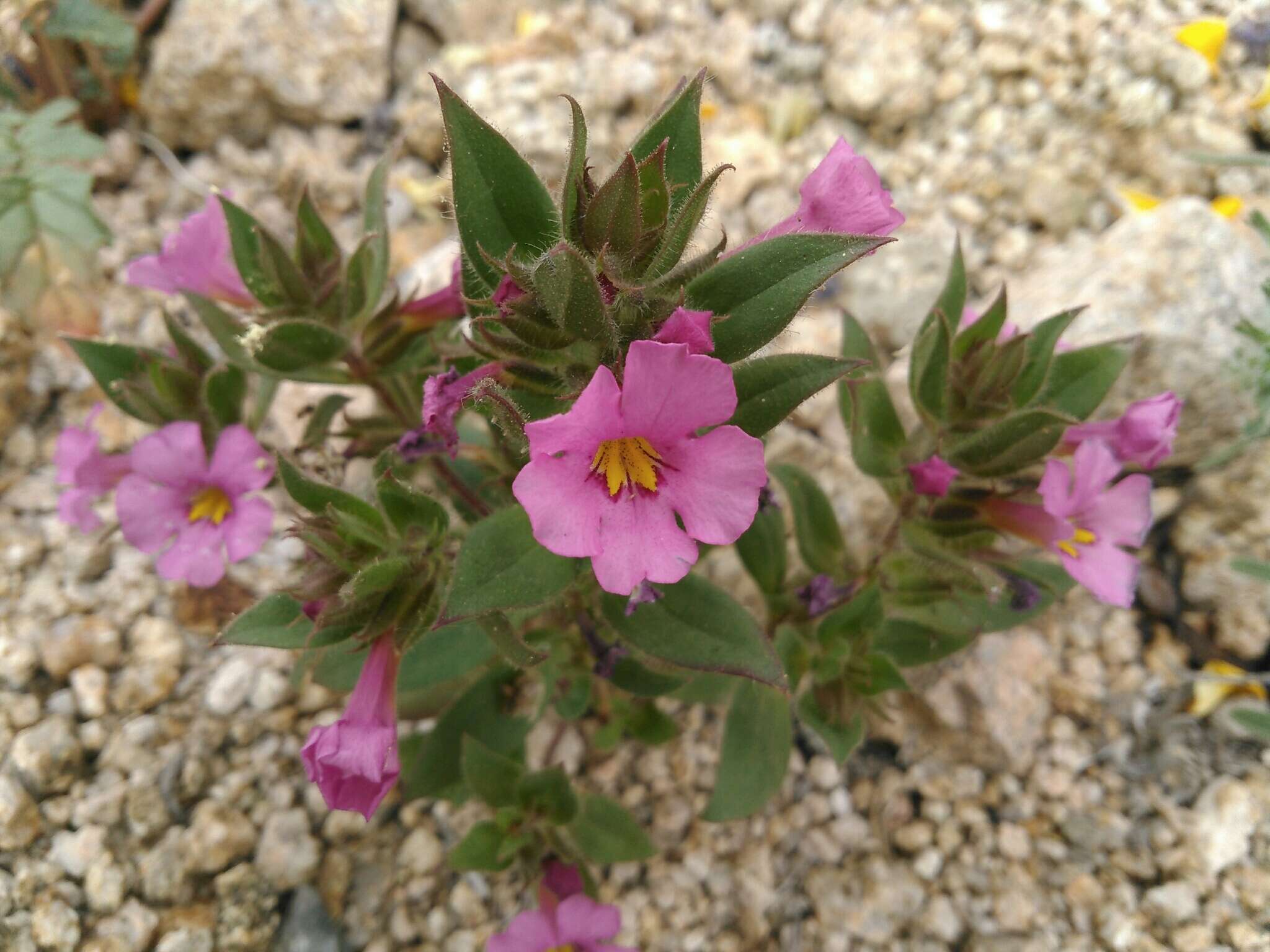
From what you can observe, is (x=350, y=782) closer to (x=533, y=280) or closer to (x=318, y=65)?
(x=533, y=280)

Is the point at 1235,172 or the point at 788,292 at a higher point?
the point at 788,292

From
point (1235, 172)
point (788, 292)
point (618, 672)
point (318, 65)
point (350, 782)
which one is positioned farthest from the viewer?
point (318, 65)

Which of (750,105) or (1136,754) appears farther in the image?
(750,105)

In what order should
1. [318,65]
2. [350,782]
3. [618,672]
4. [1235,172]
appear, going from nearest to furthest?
[350,782] < [618,672] < [1235,172] < [318,65]

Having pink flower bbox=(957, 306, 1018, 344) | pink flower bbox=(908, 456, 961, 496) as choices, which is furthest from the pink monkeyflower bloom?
pink flower bbox=(957, 306, 1018, 344)

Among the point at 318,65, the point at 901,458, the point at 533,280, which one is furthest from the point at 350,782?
the point at 318,65

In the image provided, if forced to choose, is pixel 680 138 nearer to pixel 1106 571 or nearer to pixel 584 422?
pixel 584 422

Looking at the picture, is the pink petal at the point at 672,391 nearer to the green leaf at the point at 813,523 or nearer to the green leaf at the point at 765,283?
the green leaf at the point at 765,283

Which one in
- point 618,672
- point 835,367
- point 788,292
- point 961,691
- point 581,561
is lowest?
point 961,691
